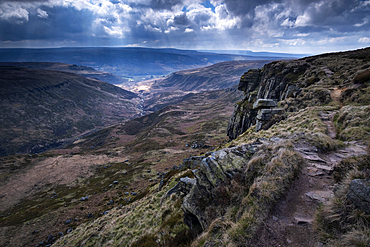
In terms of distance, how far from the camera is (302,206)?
823cm

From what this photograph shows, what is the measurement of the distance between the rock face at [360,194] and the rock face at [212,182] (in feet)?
19.3

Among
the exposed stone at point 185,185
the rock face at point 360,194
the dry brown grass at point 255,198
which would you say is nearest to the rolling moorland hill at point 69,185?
the exposed stone at point 185,185

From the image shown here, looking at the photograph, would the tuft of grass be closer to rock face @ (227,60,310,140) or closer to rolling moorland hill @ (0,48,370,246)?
rolling moorland hill @ (0,48,370,246)

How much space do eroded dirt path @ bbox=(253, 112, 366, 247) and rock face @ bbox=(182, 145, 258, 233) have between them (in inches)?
134

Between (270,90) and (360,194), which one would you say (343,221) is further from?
(270,90)

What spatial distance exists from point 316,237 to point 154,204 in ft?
71.8

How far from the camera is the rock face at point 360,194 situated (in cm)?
628

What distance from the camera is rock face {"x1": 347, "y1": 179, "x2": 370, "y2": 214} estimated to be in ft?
20.6

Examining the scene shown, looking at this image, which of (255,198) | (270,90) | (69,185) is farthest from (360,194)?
(69,185)

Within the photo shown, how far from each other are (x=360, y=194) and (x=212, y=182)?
788cm

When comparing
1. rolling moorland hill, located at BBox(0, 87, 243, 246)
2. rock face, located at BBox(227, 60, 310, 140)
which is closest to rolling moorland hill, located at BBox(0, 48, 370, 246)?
rolling moorland hill, located at BBox(0, 87, 243, 246)

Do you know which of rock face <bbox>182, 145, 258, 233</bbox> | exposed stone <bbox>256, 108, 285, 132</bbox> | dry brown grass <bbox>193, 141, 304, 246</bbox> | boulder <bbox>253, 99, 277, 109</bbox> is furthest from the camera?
boulder <bbox>253, 99, 277, 109</bbox>

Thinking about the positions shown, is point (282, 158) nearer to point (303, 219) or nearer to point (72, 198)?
point (303, 219)

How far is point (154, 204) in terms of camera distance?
24.4 m
